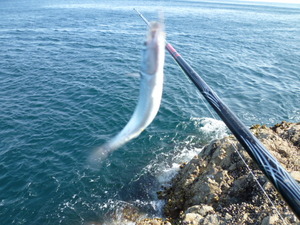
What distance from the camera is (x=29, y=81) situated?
27031 mm

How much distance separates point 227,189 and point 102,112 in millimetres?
14342

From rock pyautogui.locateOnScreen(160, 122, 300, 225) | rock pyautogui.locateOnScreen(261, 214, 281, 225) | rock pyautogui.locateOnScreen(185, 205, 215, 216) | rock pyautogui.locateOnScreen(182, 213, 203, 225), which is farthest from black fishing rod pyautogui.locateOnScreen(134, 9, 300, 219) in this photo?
rock pyautogui.locateOnScreen(185, 205, 215, 216)

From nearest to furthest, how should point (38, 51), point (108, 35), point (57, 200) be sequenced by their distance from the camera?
point (57, 200) → point (38, 51) → point (108, 35)

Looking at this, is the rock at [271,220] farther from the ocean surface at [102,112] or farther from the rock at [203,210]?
the ocean surface at [102,112]

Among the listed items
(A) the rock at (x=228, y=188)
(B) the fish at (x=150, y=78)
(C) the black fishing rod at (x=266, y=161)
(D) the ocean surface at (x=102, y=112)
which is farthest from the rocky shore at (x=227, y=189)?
(B) the fish at (x=150, y=78)

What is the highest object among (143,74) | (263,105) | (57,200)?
(143,74)

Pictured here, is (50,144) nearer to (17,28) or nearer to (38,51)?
(38,51)

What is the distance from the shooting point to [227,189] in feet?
36.1

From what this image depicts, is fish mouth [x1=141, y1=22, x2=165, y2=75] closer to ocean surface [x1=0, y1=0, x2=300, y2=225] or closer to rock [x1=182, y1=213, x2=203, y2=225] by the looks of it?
ocean surface [x1=0, y1=0, x2=300, y2=225]

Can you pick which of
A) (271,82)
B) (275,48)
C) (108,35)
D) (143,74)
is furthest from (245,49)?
(143,74)

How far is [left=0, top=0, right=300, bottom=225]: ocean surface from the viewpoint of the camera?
14.6m

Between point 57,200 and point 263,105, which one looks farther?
point 263,105

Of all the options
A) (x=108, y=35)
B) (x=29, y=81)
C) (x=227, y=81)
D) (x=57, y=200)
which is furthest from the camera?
(x=108, y=35)

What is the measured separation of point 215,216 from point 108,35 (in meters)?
43.9
